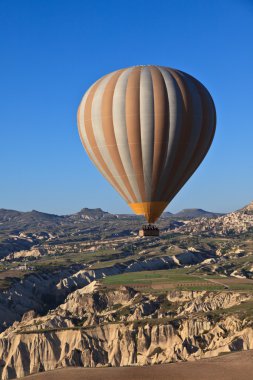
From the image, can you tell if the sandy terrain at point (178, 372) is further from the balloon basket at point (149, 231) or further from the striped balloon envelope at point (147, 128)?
the striped balloon envelope at point (147, 128)

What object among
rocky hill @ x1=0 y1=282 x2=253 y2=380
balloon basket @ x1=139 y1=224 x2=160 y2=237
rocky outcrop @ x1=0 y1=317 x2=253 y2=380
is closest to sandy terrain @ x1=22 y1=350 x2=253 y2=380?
balloon basket @ x1=139 y1=224 x2=160 y2=237

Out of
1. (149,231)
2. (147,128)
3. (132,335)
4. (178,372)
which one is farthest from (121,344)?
(147,128)

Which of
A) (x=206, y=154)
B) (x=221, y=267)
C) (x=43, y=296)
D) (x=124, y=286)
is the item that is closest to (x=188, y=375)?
(x=206, y=154)

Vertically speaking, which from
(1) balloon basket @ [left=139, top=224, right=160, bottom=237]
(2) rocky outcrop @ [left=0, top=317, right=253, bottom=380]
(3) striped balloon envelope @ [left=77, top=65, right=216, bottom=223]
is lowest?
(2) rocky outcrop @ [left=0, top=317, right=253, bottom=380]

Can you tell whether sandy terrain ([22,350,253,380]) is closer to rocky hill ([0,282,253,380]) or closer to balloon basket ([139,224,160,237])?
balloon basket ([139,224,160,237])

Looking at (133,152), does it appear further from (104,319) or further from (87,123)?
(104,319)

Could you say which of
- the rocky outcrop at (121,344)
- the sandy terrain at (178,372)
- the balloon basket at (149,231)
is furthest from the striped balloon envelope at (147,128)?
the rocky outcrop at (121,344)

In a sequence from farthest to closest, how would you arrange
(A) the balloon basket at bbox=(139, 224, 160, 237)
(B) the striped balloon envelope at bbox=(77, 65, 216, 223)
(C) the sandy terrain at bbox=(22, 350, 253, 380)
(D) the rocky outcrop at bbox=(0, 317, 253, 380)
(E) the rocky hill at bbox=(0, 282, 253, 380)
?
(E) the rocky hill at bbox=(0, 282, 253, 380) → (D) the rocky outcrop at bbox=(0, 317, 253, 380) → (C) the sandy terrain at bbox=(22, 350, 253, 380) → (B) the striped balloon envelope at bbox=(77, 65, 216, 223) → (A) the balloon basket at bbox=(139, 224, 160, 237)
